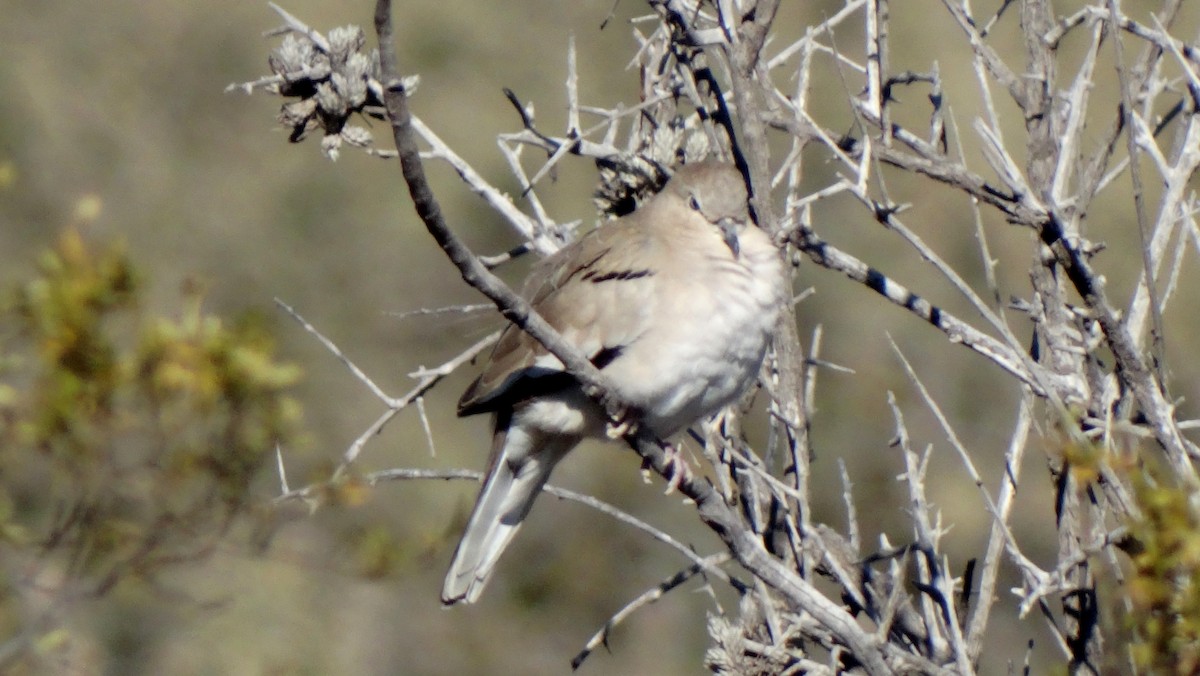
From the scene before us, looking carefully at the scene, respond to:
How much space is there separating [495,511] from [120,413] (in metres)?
1.67

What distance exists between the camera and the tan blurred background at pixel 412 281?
24.8ft

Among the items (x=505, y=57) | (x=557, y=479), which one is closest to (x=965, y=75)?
(x=505, y=57)

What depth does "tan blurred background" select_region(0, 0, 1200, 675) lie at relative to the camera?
7.55 meters

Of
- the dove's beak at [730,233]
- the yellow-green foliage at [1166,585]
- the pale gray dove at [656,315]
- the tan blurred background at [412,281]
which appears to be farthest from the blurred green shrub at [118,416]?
the tan blurred background at [412,281]

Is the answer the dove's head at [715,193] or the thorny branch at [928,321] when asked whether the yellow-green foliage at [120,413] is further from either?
the dove's head at [715,193]

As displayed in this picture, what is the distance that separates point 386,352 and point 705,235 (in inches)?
186

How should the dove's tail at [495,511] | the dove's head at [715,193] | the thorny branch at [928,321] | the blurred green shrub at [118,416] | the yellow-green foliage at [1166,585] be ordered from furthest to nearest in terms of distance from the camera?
the dove's tail at [495,511], the dove's head at [715,193], the thorny branch at [928,321], the blurred green shrub at [118,416], the yellow-green foliage at [1166,585]

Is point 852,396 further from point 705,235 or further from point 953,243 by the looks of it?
point 705,235

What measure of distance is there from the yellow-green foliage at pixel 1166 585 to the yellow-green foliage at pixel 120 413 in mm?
1622

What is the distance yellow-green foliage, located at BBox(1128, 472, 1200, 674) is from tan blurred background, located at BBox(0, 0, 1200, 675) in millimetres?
5072

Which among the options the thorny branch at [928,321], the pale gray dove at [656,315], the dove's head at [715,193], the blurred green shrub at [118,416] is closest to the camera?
the blurred green shrub at [118,416]

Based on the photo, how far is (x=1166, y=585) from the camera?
2057 mm

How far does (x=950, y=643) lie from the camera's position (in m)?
3.30

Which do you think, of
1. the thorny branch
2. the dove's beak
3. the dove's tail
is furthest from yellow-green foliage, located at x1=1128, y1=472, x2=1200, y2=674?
the dove's tail
